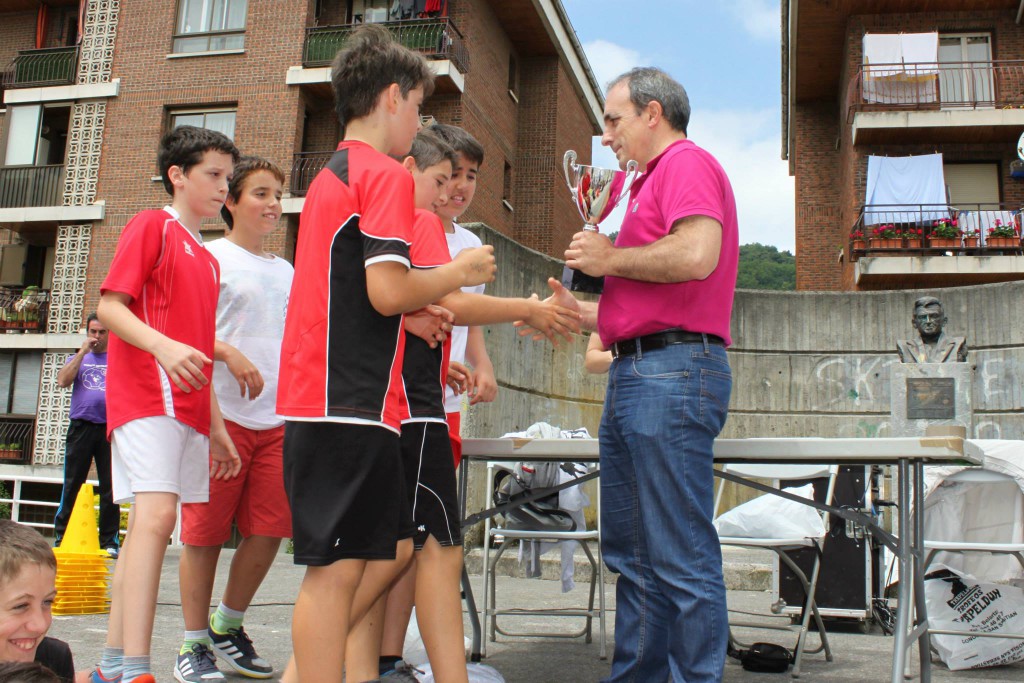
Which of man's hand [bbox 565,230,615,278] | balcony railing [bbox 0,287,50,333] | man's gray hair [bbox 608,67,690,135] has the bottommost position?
man's hand [bbox 565,230,615,278]

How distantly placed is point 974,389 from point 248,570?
12472mm

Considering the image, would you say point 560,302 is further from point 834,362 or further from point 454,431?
point 834,362

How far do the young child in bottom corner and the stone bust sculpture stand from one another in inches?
421

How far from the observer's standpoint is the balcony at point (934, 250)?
17.2 metres

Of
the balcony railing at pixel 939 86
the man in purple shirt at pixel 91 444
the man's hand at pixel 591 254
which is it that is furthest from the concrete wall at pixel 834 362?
the man's hand at pixel 591 254

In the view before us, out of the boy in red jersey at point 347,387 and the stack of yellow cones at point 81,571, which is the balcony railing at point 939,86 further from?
the boy in red jersey at point 347,387

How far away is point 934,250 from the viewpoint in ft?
58.1

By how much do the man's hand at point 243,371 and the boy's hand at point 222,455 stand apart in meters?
0.15

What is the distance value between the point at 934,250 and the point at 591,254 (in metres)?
17.4

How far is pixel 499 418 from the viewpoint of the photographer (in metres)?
9.88

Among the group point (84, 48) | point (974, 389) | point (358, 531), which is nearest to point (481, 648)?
point (358, 531)

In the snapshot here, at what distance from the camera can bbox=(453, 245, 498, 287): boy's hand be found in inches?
86.8

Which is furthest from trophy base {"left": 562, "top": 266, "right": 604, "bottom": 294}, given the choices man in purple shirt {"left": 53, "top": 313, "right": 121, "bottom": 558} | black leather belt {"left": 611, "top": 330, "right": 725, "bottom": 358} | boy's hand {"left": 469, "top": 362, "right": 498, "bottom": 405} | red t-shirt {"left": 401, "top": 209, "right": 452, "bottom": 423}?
man in purple shirt {"left": 53, "top": 313, "right": 121, "bottom": 558}

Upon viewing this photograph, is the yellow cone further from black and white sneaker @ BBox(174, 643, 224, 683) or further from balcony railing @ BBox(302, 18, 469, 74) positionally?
balcony railing @ BBox(302, 18, 469, 74)
